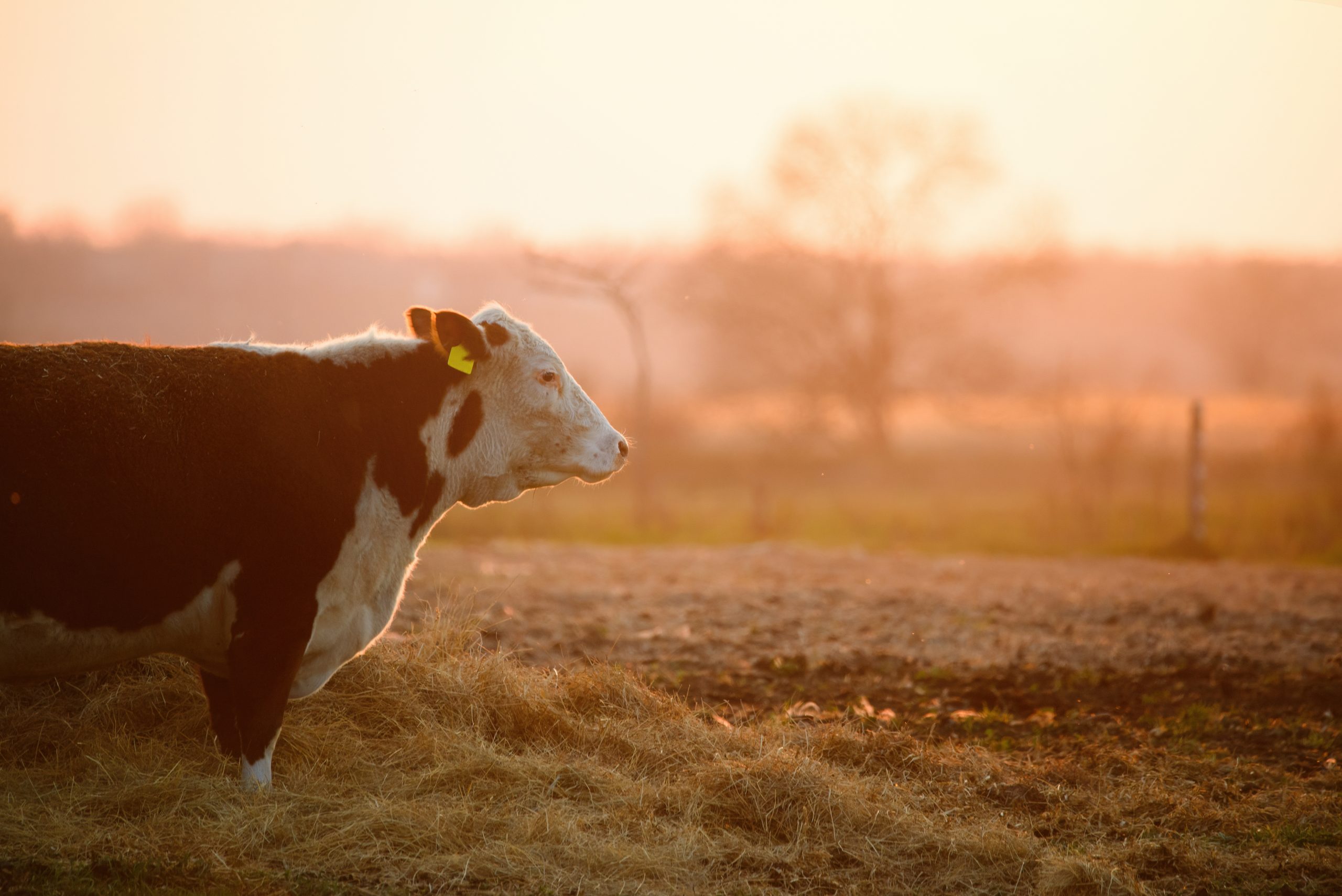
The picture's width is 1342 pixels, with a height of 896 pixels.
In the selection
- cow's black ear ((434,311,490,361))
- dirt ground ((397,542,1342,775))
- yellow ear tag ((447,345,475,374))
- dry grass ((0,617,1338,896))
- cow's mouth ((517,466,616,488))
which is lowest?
dirt ground ((397,542,1342,775))

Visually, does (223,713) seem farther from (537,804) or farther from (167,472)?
(537,804)

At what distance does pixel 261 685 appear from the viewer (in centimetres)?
488

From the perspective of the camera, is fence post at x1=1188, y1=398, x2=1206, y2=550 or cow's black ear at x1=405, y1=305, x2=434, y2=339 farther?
fence post at x1=1188, y1=398, x2=1206, y2=550

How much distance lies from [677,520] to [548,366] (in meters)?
16.7

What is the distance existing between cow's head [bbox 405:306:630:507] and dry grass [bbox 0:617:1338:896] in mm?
1373

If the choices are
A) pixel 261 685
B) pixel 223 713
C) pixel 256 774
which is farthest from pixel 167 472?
pixel 256 774

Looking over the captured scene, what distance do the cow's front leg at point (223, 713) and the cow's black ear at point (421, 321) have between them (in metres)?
1.99

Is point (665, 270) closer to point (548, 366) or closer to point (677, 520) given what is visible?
point (677, 520)

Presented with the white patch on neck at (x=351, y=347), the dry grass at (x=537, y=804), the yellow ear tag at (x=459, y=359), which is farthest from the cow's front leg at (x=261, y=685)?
the yellow ear tag at (x=459, y=359)

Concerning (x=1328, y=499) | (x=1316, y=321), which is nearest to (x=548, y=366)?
(x=1328, y=499)

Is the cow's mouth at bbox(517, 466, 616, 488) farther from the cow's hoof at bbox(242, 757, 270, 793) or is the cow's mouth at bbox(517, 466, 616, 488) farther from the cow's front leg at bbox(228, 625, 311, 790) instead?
the cow's hoof at bbox(242, 757, 270, 793)

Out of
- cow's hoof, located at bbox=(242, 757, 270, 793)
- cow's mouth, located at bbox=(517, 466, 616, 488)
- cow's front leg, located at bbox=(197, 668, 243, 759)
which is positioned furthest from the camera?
cow's mouth, located at bbox=(517, 466, 616, 488)

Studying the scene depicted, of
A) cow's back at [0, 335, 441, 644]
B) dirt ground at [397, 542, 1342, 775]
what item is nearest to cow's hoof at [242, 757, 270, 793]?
cow's back at [0, 335, 441, 644]

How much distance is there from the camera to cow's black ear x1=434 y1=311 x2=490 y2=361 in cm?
545
